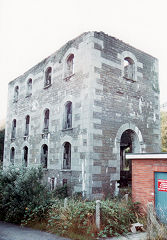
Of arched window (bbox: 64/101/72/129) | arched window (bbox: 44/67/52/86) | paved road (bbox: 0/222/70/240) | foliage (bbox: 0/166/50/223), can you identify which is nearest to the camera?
paved road (bbox: 0/222/70/240)

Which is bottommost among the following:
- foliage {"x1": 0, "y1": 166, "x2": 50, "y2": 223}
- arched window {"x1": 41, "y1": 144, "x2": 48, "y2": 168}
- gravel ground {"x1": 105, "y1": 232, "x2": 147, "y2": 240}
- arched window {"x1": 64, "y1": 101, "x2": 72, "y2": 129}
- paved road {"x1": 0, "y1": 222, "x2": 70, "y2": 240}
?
paved road {"x1": 0, "y1": 222, "x2": 70, "y2": 240}

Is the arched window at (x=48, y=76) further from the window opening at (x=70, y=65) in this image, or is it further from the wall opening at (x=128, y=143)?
the wall opening at (x=128, y=143)

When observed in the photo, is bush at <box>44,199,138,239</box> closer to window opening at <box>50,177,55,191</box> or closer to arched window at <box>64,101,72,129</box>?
window opening at <box>50,177,55,191</box>

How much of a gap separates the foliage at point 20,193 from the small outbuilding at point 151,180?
3625mm

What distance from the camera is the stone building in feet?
39.3

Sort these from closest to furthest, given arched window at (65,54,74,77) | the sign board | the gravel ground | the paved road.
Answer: the gravel ground
the paved road
the sign board
arched window at (65,54,74,77)

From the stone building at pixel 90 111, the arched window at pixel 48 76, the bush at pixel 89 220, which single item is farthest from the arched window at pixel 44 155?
the bush at pixel 89 220

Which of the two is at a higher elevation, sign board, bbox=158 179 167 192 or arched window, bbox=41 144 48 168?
arched window, bbox=41 144 48 168

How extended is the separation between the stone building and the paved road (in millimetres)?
3733

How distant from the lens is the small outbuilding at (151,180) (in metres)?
8.50

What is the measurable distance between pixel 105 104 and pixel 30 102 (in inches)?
281

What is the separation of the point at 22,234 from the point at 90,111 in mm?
6306

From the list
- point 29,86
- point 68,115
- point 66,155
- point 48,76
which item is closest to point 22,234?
point 66,155

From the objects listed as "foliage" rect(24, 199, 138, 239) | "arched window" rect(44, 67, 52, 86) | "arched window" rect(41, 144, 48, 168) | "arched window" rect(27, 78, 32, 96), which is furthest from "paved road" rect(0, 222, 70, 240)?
"arched window" rect(27, 78, 32, 96)
